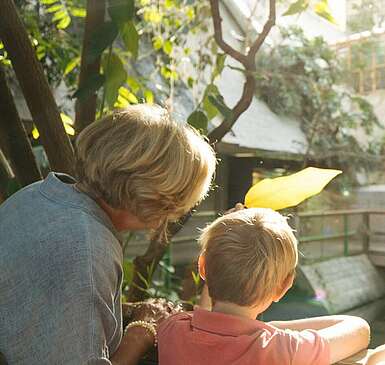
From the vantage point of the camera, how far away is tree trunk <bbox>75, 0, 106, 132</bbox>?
1.43 meters

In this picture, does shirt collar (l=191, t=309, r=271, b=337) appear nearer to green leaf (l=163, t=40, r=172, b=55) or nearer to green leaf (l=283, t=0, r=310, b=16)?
green leaf (l=283, t=0, r=310, b=16)

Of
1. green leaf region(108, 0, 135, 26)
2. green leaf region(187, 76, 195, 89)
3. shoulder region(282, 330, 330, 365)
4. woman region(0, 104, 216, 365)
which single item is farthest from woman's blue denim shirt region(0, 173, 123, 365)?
green leaf region(187, 76, 195, 89)

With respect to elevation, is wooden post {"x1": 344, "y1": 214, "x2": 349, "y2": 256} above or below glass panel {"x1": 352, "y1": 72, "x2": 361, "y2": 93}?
below

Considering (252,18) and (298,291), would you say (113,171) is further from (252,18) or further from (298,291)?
(252,18)

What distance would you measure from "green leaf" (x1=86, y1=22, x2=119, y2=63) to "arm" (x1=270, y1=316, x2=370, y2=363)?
790mm

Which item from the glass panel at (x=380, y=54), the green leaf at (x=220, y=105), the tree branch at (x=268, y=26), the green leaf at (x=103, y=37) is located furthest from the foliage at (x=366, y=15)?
the green leaf at (x=103, y=37)

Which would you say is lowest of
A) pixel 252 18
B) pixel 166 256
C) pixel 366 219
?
pixel 166 256

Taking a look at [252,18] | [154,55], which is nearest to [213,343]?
[252,18]

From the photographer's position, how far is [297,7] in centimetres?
147

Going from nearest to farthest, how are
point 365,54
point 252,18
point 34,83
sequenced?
1. point 34,83
2. point 365,54
3. point 252,18

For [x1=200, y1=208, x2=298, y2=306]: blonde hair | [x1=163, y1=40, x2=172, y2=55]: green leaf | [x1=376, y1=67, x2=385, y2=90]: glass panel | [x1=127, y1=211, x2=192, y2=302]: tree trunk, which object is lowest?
[x1=127, y1=211, x2=192, y2=302]: tree trunk

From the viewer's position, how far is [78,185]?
31.4 inches

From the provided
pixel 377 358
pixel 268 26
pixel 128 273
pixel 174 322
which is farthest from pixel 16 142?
pixel 377 358

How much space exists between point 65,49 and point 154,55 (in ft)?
1.24
